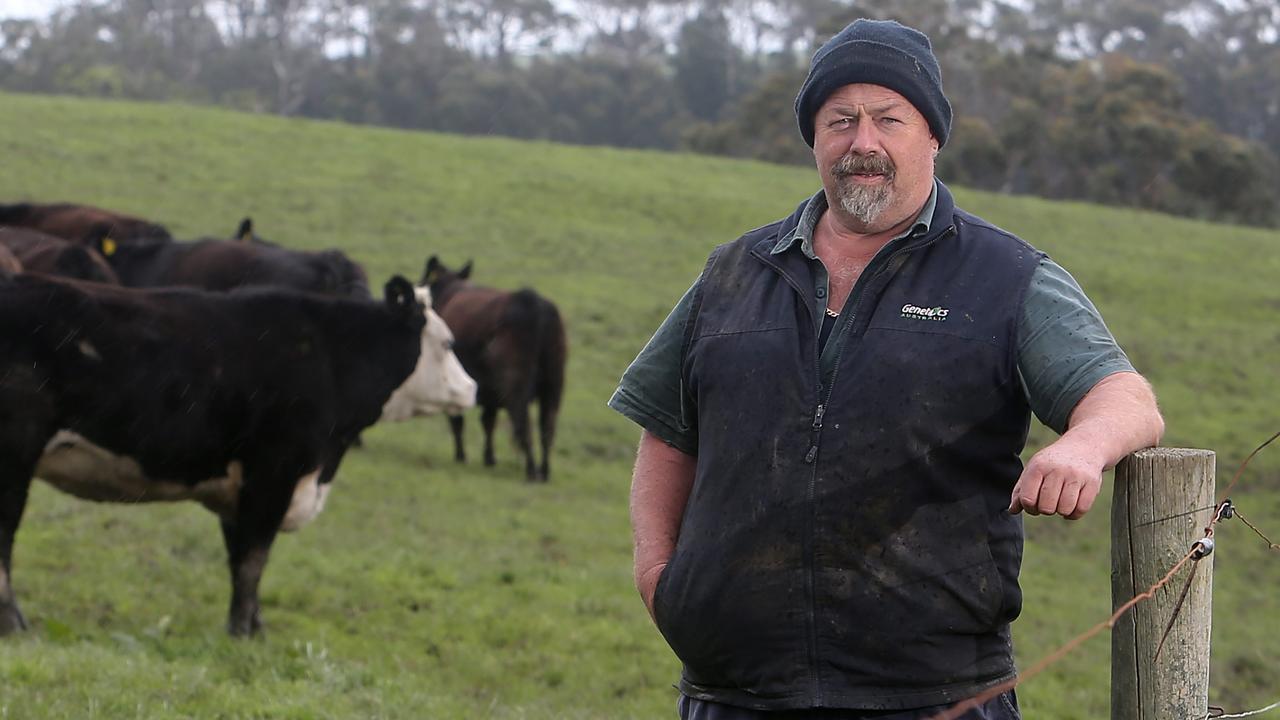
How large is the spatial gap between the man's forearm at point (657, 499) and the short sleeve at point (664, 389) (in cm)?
4

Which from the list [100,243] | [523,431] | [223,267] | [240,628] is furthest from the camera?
[523,431]

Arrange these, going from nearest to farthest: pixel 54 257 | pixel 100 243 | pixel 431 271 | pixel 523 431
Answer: pixel 54 257, pixel 100 243, pixel 523 431, pixel 431 271

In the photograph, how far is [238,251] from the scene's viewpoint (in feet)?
50.9

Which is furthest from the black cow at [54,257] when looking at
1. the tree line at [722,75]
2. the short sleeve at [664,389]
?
the tree line at [722,75]

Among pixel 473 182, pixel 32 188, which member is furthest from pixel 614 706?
pixel 473 182

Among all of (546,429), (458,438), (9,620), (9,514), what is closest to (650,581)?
(9,514)

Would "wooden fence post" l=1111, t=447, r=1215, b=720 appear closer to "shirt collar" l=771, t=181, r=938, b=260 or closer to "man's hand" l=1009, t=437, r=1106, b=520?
"man's hand" l=1009, t=437, r=1106, b=520

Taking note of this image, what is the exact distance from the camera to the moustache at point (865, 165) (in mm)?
3027

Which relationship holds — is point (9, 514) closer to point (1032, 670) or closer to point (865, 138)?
point (865, 138)

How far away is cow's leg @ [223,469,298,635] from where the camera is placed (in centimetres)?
820

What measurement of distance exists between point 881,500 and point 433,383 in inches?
310

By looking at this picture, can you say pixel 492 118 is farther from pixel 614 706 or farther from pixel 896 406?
pixel 896 406

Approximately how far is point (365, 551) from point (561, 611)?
1958mm

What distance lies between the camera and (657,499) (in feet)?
10.9
